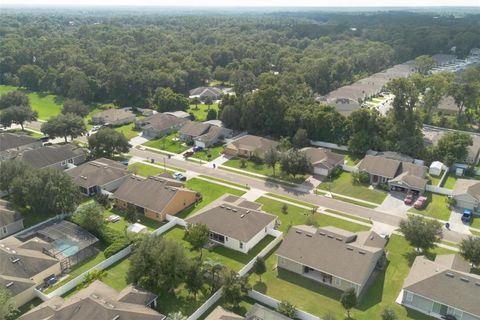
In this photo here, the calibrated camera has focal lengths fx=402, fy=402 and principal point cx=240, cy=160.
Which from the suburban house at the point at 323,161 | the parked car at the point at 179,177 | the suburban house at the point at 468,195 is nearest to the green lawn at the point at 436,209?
the suburban house at the point at 468,195

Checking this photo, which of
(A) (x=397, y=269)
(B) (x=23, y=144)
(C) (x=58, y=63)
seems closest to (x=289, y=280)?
(A) (x=397, y=269)

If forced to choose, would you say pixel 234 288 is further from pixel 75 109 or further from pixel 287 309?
pixel 75 109

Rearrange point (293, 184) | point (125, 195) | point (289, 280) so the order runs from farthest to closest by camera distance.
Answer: point (293, 184)
point (125, 195)
point (289, 280)

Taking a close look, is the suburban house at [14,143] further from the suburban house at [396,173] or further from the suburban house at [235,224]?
the suburban house at [396,173]

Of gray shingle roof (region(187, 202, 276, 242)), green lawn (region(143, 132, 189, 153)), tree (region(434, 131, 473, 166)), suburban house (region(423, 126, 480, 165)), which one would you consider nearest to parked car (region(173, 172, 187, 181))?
green lawn (region(143, 132, 189, 153))

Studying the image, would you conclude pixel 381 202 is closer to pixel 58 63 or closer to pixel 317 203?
pixel 317 203

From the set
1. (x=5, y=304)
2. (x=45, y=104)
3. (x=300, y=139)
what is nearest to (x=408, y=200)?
(x=300, y=139)
